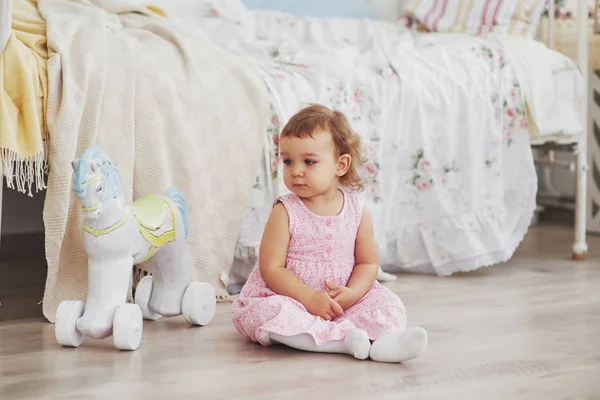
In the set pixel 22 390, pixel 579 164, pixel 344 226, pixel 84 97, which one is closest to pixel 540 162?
pixel 579 164

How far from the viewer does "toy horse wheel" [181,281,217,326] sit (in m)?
1.91

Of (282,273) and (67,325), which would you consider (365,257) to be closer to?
(282,273)

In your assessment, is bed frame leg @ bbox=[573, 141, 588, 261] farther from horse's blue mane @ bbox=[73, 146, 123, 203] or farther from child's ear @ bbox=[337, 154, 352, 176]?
horse's blue mane @ bbox=[73, 146, 123, 203]

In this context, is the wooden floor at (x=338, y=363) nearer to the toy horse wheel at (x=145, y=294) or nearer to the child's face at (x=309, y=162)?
the toy horse wheel at (x=145, y=294)

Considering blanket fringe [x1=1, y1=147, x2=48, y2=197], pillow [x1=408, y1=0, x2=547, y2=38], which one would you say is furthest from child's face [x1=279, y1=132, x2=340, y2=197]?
pillow [x1=408, y1=0, x2=547, y2=38]

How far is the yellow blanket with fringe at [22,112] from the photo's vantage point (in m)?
1.89

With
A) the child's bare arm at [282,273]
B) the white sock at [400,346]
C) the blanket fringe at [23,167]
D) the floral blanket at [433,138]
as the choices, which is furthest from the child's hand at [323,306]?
the floral blanket at [433,138]

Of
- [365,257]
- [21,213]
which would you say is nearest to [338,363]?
[365,257]

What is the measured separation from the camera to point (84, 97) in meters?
1.99

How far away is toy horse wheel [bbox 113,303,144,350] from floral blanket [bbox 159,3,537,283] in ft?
2.89

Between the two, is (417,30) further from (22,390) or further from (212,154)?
(22,390)

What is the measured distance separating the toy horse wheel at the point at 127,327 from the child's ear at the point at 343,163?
46cm

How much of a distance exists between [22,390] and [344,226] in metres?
0.68

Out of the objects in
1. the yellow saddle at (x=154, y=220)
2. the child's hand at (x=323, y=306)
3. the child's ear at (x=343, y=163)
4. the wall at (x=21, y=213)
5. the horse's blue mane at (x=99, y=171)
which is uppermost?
the horse's blue mane at (x=99, y=171)
